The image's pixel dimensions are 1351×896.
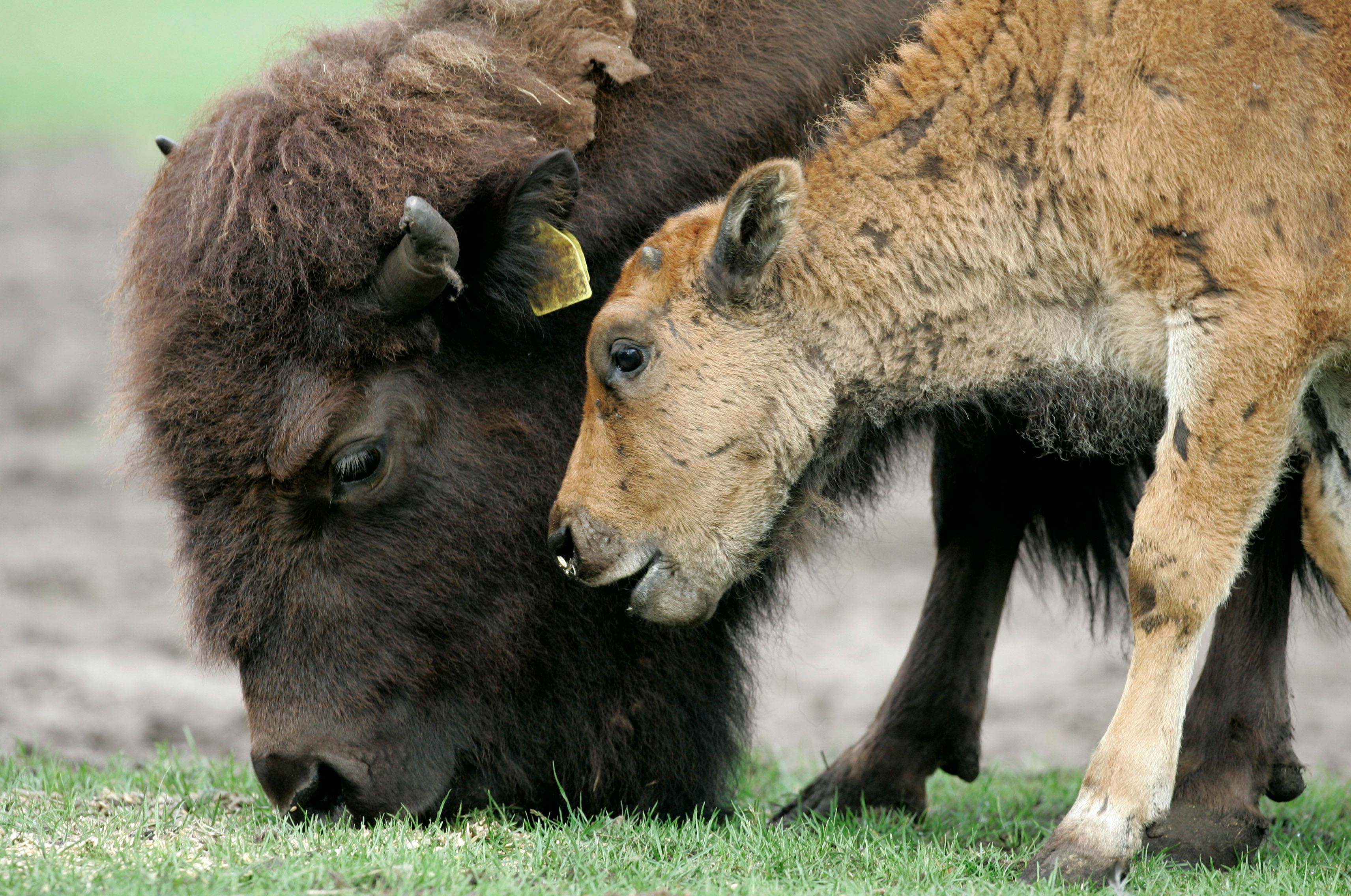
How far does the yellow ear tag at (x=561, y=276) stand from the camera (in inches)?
193

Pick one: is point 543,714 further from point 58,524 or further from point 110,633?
point 58,524

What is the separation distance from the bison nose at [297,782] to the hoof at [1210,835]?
2.65 meters

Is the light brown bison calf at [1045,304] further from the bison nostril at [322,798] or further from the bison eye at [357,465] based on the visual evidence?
the bison nostril at [322,798]

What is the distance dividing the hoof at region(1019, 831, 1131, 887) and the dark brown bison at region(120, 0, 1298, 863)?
1025 millimetres

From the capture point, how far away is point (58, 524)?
1170 cm

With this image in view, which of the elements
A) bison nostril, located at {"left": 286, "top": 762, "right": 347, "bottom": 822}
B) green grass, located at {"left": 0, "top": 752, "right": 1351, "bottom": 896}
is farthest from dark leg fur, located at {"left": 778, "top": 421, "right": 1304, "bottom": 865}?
bison nostril, located at {"left": 286, "top": 762, "right": 347, "bottom": 822}

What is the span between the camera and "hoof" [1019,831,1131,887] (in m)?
4.20

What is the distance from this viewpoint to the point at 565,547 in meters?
4.72

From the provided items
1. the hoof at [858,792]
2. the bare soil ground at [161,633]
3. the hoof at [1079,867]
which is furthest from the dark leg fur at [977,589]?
the hoof at [1079,867]

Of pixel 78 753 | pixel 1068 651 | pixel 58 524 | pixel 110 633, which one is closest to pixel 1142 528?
pixel 78 753

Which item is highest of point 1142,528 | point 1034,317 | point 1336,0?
point 1336,0

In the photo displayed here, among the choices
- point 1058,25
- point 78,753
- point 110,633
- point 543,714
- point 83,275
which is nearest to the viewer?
point 1058,25

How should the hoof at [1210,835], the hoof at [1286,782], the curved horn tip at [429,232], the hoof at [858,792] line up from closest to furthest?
the curved horn tip at [429,232]
the hoof at [1210,835]
the hoof at [1286,782]
the hoof at [858,792]

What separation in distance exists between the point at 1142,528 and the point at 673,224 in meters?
1.73
